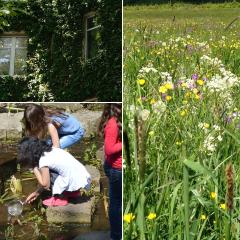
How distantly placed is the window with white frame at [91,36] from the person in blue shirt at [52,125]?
32.9ft

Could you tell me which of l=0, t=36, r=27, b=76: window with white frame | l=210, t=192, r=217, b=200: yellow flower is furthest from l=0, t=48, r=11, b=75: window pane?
l=210, t=192, r=217, b=200: yellow flower

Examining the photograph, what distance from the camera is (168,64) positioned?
13.7ft

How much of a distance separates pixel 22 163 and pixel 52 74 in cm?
1015

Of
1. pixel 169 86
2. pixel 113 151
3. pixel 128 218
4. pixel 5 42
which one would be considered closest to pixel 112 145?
pixel 113 151

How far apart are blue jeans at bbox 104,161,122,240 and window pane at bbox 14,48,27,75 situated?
10.8 metres

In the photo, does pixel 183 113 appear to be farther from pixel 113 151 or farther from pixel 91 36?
pixel 91 36

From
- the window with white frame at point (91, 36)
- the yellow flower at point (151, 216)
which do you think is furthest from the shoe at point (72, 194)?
the window with white frame at point (91, 36)

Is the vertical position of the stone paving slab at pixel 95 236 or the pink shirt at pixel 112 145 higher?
the pink shirt at pixel 112 145

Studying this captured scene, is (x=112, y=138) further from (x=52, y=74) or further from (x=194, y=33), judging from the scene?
(x=52, y=74)

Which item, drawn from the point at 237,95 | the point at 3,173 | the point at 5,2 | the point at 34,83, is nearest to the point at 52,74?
the point at 34,83

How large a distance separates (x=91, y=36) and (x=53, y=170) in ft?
34.3

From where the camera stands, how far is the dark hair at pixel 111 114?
201cm

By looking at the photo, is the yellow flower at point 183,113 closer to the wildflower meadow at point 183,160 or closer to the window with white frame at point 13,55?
the wildflower meadow at point 183,160

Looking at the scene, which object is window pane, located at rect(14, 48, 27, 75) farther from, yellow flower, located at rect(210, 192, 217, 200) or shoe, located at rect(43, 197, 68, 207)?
shoe, located at rect(43, 197, 68, 207)
